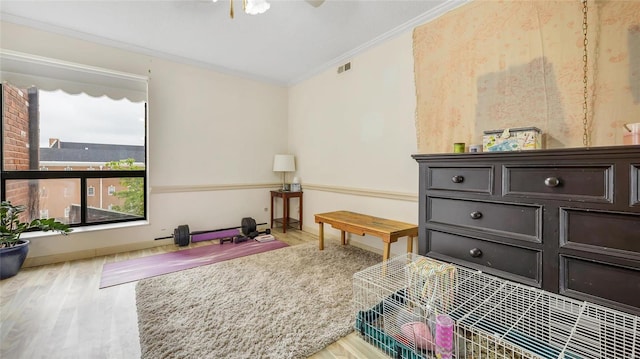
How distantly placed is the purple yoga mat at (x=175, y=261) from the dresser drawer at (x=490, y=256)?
7.15 feet

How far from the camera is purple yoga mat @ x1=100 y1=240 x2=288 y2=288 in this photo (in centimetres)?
252

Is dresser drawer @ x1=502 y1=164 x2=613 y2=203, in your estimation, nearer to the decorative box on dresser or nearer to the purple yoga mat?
the decorative box on dresser

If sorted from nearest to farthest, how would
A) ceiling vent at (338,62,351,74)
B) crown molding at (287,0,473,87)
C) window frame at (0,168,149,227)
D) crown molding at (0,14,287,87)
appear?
1. crown molding at (287,0,473,87)
2. crown molding at (0,14,287,87)
3. window frame at (0,168,149,227)
4. ceiling vent at (338,62,351,74)

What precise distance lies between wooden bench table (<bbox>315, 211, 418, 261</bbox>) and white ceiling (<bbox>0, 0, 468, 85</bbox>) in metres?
2.05

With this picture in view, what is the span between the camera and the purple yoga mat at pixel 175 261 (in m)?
2.52

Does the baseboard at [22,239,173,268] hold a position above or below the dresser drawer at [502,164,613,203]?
below

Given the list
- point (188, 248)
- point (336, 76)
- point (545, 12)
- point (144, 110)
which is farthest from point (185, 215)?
point (545, 12)

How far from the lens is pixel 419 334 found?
140 centimetres

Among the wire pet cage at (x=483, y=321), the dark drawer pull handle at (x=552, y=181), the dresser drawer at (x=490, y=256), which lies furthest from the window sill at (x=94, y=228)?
the dark drawer pull handle at (x=552, y=181)

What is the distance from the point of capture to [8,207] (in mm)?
2463

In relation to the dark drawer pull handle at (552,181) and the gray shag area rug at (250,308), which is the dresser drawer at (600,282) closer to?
the dark drawer pull handle at (552,181)

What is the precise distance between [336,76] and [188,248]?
10.0 feet

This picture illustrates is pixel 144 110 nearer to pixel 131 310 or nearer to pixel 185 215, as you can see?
pixel 185 215

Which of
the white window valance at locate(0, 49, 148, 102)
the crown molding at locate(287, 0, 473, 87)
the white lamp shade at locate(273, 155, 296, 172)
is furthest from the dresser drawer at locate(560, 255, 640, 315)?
the white window valance at locate(0, 49, 148, 102)
